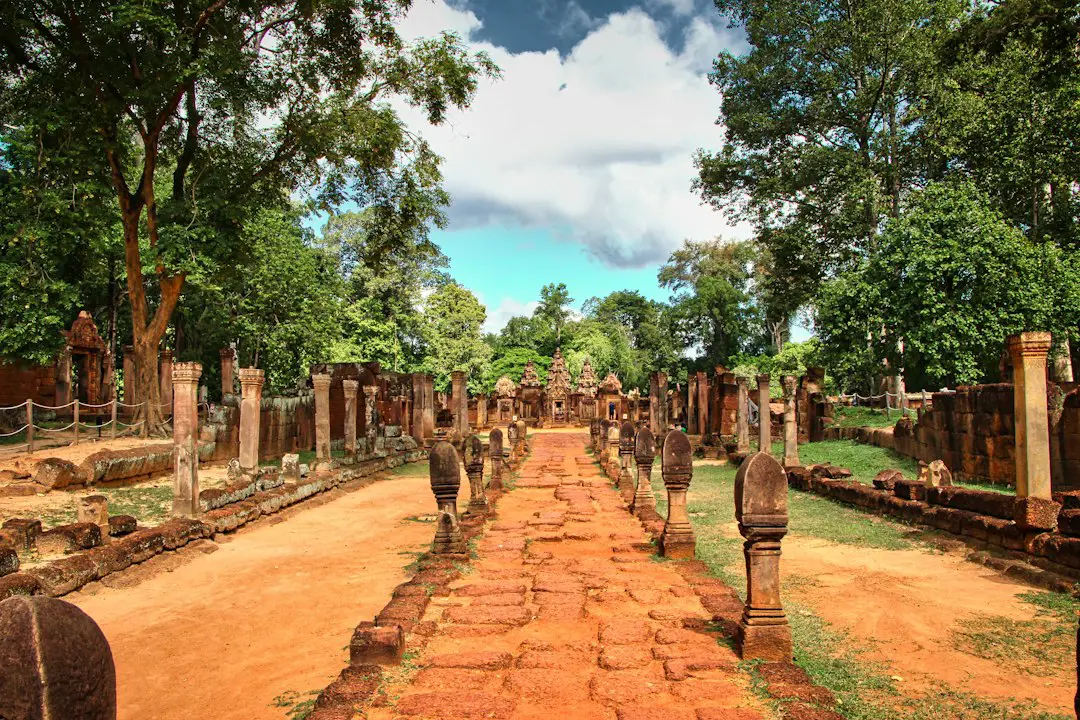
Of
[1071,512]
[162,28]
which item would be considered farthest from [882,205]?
[162,28]

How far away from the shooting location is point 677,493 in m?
8.38

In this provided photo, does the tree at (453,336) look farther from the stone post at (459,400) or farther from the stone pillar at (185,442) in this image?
the stone pillar at (185,442)

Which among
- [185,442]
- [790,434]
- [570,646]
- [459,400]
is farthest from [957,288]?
[185,442]

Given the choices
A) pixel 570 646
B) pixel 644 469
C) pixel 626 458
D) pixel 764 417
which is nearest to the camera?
pixel 570 646

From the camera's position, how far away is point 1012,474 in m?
12.2

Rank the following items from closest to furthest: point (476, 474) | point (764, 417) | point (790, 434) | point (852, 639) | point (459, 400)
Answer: point (852, 639) → point (476, 474) → point (790, 434) → point (764, 417) → point (459, 400)

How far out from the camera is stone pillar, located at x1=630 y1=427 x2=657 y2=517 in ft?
35.9

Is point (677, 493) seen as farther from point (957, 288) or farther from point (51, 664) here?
point (957, 288)

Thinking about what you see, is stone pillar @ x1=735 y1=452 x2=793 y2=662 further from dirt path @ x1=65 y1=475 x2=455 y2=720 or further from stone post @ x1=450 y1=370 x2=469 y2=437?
stone post @ x1=450 y1=370 x2=469 y2=437

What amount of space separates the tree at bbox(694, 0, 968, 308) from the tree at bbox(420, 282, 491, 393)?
19.8 metres

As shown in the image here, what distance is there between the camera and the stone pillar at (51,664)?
180 cm

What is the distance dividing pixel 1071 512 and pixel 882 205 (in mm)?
21226

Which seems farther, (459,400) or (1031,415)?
(459,400)

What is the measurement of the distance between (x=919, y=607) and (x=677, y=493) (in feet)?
8.93
